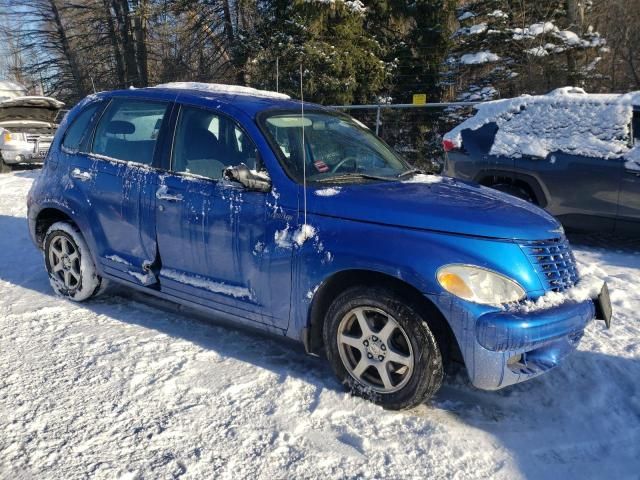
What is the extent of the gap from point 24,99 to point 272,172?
12.6 meters

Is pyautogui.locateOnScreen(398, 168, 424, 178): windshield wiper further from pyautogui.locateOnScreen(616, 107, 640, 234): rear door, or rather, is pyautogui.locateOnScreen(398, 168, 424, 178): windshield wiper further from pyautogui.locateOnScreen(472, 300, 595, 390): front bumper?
pyautogui.locateOnScreen(616, 107, 640, 234): rear door

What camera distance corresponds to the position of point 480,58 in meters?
14.7

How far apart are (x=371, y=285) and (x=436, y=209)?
570mm

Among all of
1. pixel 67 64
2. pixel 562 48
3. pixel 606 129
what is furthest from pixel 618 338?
pixel 67 64

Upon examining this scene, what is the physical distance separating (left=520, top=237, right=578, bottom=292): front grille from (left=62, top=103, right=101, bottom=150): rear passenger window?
378 cm

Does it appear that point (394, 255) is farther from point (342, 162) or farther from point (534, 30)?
point (534, 30)

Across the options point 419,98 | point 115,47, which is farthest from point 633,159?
point 115,47

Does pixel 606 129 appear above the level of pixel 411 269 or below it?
above

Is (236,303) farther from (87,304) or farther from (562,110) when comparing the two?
(562,110)

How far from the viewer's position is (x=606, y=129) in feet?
22.1

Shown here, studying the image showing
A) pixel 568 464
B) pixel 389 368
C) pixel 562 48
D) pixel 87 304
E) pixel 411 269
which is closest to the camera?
pixel 568 464

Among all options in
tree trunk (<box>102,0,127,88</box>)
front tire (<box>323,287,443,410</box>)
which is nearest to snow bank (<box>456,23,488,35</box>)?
front tire (<box>323,287,443,410</box>)

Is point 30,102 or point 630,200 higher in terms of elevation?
point 30,102

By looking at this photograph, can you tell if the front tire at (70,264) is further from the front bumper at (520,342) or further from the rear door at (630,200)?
the rear door at (630,200)
